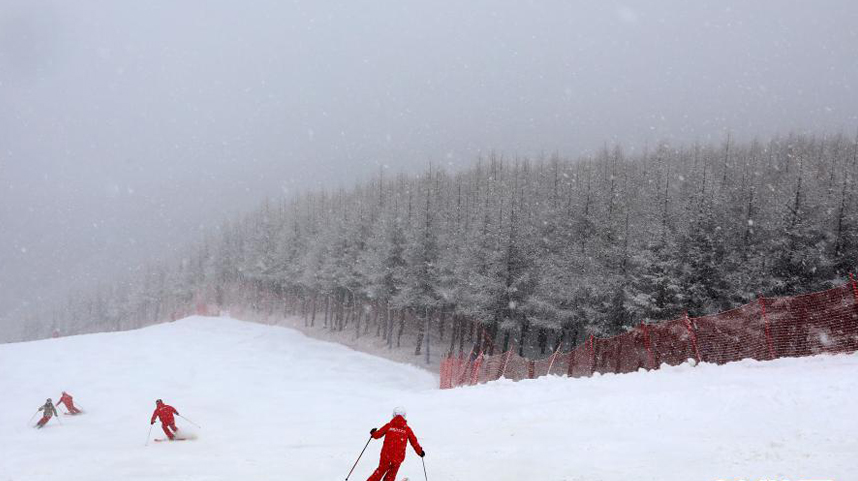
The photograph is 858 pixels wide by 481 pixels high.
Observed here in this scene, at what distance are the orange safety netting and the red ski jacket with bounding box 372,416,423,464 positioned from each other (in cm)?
1169

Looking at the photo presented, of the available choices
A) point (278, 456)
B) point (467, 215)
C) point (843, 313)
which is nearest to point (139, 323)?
point (467, 215)

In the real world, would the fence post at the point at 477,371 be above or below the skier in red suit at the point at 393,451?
below

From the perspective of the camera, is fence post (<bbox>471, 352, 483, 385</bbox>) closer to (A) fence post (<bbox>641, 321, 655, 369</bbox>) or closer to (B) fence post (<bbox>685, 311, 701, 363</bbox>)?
(A) fence post (<bbox>641, 321, 655, 369</bbox>)

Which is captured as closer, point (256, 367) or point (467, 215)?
point (256, 367)

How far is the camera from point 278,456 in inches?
489

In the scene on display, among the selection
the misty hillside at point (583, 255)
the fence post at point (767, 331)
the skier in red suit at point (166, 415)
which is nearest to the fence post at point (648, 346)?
the fence post at point (767, 331)

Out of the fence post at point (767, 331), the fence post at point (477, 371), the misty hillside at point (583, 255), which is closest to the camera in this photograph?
the fence post at point (767, 331)

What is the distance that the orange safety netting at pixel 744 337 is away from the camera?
14.5 meters

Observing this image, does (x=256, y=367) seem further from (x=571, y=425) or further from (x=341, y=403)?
(x=571, y=425)

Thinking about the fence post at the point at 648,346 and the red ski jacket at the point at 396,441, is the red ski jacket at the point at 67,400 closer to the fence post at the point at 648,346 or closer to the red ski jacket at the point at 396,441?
the red ski jacket at the point at 396,441

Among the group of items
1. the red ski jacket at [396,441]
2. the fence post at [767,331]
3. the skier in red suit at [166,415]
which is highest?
the fence post at [767,331]

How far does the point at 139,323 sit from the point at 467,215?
84.1 m

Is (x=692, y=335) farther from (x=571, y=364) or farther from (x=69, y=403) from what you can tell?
(x=69, y=403)

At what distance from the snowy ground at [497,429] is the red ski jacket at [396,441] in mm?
1107
